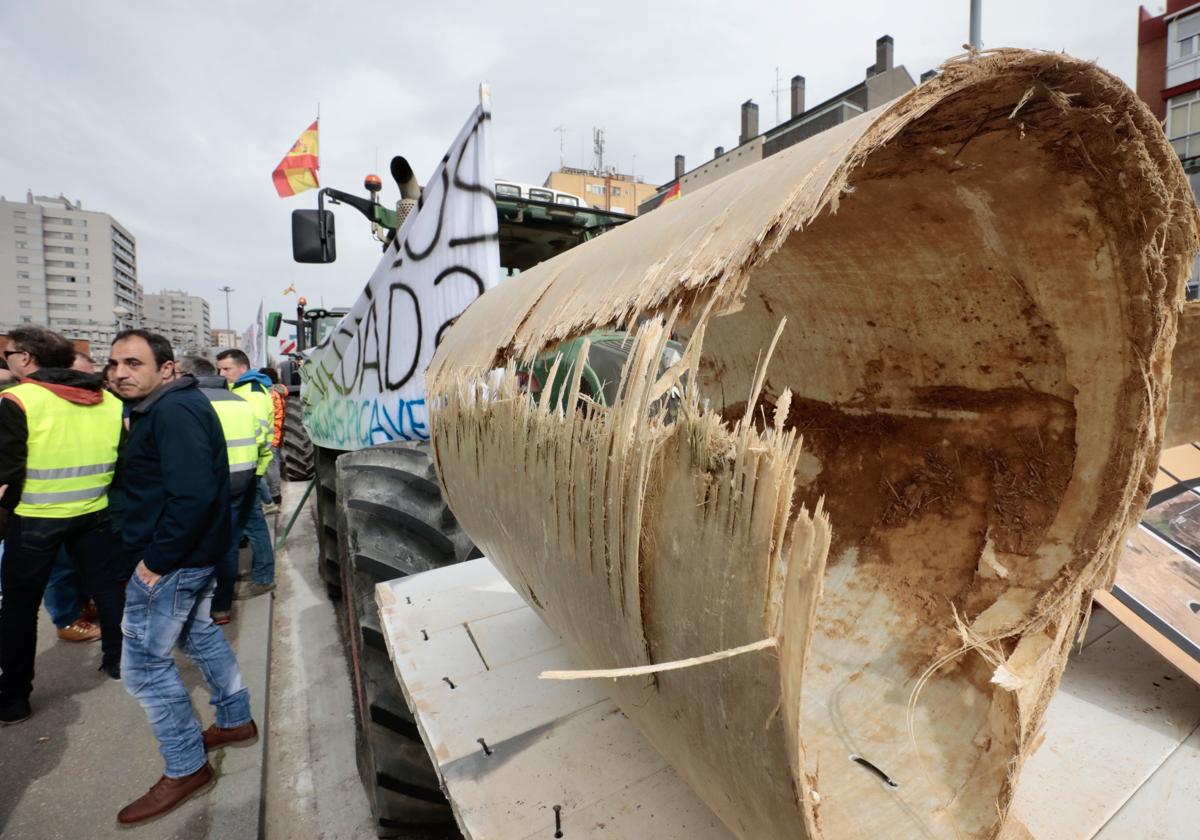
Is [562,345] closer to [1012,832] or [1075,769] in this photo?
[1012,832]

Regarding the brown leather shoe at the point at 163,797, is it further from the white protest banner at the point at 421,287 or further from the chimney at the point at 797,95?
the chimney at the point at 797,95

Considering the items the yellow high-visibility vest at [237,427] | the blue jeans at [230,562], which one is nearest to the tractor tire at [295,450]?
the yellow high-visibility vest at [237,427]

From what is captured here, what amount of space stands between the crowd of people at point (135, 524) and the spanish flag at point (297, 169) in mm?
2032

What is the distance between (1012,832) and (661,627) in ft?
3.32

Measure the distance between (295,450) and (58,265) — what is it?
313 feet

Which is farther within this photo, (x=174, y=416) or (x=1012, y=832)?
(x=174, y=416)

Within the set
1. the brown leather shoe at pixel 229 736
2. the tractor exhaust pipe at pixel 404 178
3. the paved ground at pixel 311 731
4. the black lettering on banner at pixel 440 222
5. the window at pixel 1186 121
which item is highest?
the window at pixel 1186 121

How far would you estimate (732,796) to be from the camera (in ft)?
2.53

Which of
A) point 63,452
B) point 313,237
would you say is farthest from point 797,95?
point 63,452

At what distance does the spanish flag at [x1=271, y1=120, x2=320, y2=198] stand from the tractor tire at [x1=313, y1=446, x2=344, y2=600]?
2.55 metres

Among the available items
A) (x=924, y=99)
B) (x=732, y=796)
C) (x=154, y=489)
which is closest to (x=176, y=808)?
(x=154, y=489)

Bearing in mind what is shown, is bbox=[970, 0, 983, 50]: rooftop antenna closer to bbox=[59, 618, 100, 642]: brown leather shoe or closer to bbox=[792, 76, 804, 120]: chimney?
bbox=[59, 618, 100, 642]: brown leather shoe

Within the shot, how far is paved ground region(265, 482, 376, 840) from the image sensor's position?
2.26 metres

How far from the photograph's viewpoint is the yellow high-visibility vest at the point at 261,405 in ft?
14.4
